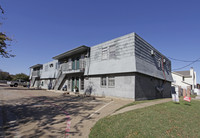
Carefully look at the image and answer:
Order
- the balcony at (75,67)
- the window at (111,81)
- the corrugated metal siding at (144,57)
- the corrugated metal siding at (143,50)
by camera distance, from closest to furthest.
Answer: the corrugated metal siding at (144,57), the corrugated metal siding at (143,50), the window at (111,81), the balcony at (75,67)

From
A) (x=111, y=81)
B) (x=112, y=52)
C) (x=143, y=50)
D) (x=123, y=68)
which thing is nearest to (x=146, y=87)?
(x=123, y=68)

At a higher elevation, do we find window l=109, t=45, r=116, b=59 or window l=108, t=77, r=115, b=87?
window l=109, t=45, r=116, b=59

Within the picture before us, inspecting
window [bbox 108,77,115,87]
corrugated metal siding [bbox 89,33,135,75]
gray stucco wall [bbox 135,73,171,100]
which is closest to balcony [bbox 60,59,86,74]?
corrugated metal siding [bbox 89,33,135,75]

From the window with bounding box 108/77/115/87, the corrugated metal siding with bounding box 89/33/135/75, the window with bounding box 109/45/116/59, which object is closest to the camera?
the corrugated metal siding with bounding box 89/33/135/75

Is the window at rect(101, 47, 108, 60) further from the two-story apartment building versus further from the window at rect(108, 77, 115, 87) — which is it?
the window at rect(108, 77, 115, 87)

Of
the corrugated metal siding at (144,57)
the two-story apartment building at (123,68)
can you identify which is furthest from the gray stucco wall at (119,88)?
the corrugated metal siding at (144,57)

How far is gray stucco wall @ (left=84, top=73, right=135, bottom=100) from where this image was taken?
402 inches

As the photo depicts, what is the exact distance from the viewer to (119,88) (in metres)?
11.0

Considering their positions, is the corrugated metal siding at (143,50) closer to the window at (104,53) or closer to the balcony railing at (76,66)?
the window at (104,53)

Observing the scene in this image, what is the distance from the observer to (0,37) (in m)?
9.61

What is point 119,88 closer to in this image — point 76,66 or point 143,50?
point 143,50

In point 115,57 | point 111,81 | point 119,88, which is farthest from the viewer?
point 111,81

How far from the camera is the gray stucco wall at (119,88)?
10203 millimetres

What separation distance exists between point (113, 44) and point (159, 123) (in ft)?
30.0
